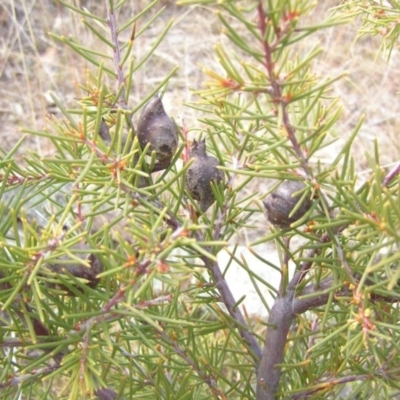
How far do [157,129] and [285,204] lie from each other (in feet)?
0.46

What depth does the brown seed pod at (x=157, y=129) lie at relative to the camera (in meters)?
0.55

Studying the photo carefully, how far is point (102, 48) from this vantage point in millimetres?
3010

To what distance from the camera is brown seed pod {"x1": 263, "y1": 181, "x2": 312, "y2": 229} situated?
0.51 metres

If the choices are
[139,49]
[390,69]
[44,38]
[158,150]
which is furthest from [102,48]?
[158,150]

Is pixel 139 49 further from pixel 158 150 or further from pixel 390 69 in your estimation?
pixel 158 150

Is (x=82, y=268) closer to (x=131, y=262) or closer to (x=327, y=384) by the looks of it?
(x=131, y=262)

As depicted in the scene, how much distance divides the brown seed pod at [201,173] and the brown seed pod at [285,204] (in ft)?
0.30

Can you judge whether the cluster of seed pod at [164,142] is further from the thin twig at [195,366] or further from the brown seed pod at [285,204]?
the thin twig at [195,366]

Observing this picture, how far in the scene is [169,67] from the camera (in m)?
3.44

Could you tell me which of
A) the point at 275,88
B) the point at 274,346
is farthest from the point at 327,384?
the point at 275,88

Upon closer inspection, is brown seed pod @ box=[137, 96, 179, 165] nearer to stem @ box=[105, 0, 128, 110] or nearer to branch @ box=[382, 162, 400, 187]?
stem @ box=[105, 0, 128, 110]

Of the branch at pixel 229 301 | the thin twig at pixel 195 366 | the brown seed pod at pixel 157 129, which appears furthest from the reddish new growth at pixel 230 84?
the thin twig at pixel 195 366

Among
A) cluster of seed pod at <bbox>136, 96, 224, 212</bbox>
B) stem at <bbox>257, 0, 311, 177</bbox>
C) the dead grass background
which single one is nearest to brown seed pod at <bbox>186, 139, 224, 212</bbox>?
cluster of seed pod at <bbox>136, 96, 224, 212</bbox>

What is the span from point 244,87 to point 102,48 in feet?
8.93
